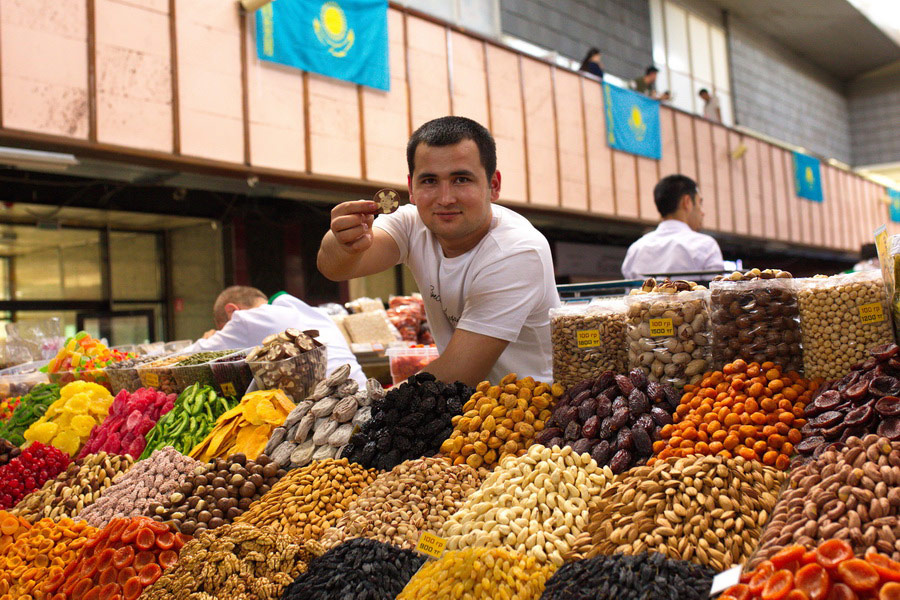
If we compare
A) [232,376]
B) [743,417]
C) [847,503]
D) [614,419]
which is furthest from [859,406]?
[232,376]

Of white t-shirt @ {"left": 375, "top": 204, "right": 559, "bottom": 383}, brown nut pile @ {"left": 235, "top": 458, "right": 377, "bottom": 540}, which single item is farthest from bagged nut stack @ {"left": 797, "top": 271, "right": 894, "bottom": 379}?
brown nut pile @ {"left": 235, "top": 458, "right": 377, "bottom": 540}

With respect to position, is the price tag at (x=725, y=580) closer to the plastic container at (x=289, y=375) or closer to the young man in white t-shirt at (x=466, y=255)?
the young man in white t-shirt at (x=466, y=255)

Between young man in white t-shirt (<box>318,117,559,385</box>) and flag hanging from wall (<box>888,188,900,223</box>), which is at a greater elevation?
flag hanging from wall (<box>888,188,900,223</box>)

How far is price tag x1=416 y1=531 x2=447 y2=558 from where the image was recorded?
1.30 m

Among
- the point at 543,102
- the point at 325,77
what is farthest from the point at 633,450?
the point at 543,102

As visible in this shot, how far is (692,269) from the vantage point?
12.9 feet

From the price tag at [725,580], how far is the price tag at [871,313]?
770 millimetres

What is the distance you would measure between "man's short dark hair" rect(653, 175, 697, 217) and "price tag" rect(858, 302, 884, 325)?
8.51ft

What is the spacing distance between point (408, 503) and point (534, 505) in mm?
274

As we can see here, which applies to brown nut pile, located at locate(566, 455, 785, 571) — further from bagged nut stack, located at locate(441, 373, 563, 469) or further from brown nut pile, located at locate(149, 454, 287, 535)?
brown nut pile, located at locate(149, 454, 287, 535)

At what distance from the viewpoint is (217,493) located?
172 cm

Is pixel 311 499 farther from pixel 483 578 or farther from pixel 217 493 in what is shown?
pixel 483 578

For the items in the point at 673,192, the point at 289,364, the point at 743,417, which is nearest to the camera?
the point at 743,417

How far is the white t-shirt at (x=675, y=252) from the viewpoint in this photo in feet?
12.8
